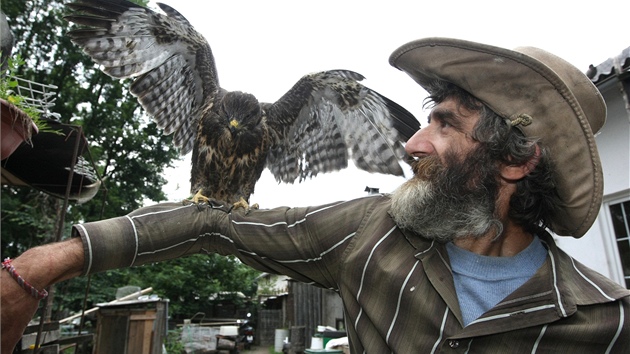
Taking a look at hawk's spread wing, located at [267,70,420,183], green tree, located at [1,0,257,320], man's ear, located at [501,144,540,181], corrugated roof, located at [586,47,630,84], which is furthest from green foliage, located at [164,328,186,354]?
man's ear, located at [501,144,540,181]

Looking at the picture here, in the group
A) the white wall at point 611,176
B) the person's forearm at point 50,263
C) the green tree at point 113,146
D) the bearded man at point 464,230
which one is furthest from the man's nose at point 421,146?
the green tree at point 113,146

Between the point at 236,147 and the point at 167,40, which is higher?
the point at 167,40

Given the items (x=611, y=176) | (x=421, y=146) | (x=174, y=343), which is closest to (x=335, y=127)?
(x=421, y=146)

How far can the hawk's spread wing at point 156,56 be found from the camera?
2.91 m

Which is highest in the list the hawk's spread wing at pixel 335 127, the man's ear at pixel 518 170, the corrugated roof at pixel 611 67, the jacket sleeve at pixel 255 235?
the corrugated roof at pixel 611 67

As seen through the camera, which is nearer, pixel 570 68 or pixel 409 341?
pixel 409 341

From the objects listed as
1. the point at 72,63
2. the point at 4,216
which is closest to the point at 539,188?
the point at 4,216

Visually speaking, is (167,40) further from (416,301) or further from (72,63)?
(72,63)

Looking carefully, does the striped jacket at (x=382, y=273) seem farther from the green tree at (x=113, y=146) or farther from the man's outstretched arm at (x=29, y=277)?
the green tree at (x=113, y=146)

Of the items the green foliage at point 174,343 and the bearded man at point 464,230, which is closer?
the bearded man at point 464,230

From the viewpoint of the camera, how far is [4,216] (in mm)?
14547

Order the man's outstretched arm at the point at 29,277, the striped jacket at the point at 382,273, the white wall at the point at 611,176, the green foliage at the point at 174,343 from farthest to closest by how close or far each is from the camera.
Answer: the green foliage at the point at 174,343 → the white wall at the point at 611,176 → the striped jacket at the point at 382,273 → the man's outstretched arm at the point at 29,277

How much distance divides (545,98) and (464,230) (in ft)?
1.84

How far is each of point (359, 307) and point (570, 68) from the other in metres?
1.22
